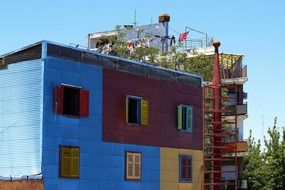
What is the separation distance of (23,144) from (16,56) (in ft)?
11.2

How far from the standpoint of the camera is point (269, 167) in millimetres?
44906

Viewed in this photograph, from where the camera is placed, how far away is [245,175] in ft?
150

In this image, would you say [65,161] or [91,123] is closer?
[65,161]

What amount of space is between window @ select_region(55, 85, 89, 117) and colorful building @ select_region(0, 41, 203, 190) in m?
0.04

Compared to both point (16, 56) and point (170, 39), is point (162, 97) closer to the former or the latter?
point (16, 56)

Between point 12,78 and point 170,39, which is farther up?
point 170,39

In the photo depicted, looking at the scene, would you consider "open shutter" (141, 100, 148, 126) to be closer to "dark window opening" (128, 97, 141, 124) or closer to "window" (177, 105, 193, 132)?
"dark window opening" (128, 97, 141, 124)

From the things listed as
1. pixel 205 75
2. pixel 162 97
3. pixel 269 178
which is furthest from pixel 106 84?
pixel 269 178

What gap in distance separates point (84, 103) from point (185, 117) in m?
6.56

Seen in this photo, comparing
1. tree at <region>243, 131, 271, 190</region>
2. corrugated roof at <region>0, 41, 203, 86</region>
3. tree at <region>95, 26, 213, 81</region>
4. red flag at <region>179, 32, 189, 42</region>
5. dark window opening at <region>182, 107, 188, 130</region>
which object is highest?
red flag at <region>179, 32, 189, 42</region>

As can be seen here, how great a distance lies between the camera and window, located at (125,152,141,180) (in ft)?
89.8

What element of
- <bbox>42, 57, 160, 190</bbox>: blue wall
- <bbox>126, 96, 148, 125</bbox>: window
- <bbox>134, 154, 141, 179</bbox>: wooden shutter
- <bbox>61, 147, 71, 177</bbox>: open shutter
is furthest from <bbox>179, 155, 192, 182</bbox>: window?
<bbox>61, 147, 71, 177</bbox>: open shutter

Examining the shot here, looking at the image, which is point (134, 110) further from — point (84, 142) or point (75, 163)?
point (75, 163)

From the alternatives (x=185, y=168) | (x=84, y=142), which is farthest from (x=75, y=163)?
(x=185, y=168)
